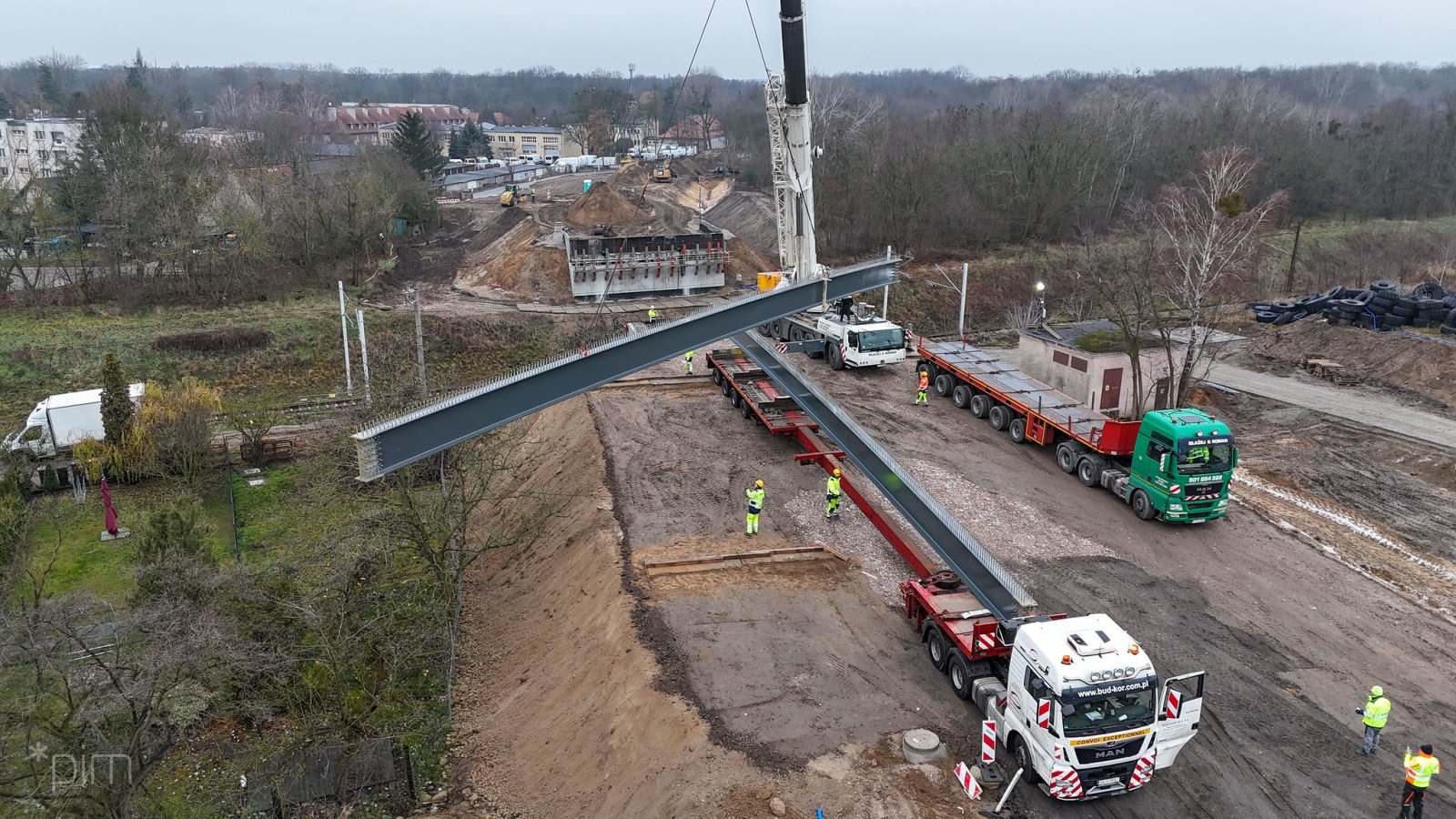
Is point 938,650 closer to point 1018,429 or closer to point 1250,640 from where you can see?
point 1250,640

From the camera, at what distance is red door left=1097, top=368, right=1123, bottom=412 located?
2452cm

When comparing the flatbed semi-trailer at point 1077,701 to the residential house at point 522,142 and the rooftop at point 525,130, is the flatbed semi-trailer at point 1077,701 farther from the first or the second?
the rooftop at point 525,130

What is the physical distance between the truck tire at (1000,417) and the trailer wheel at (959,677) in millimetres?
12013

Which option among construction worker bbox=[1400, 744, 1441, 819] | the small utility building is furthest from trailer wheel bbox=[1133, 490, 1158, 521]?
construction worker bbox=[1400, 744, 1441, 819]

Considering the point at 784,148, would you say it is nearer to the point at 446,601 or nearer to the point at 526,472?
the point at 526,472

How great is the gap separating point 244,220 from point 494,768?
37.5 m

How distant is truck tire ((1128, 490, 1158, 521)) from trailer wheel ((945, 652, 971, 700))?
8.01 m

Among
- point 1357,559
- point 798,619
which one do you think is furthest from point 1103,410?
point 798,619

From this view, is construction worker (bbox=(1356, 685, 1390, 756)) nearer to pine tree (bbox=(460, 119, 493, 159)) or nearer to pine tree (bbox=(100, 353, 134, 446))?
pine tree (bbox=(100, 353, 134, 446))

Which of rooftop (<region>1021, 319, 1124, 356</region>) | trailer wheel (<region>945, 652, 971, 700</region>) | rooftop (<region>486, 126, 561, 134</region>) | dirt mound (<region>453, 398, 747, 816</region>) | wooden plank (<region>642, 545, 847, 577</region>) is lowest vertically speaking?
dirt mound (<region>453, 398, 747, 816</region>)

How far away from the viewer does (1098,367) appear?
24.2m

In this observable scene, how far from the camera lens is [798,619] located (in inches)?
611

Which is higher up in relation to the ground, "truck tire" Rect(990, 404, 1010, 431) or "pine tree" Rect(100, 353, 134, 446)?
"pine tree" Rect(100, 353, 134, 446)

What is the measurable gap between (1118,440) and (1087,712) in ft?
36.7
